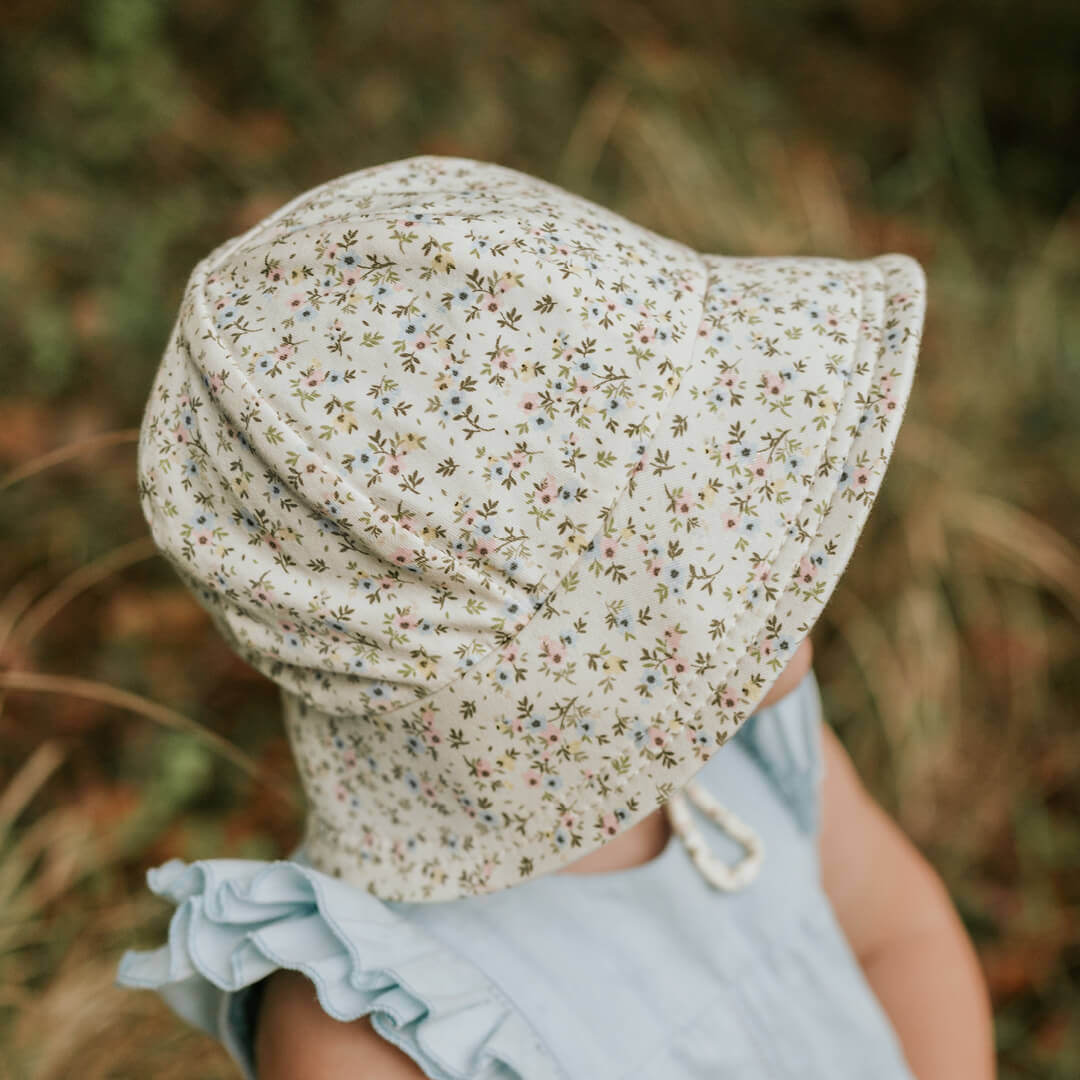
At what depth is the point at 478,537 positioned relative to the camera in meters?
0.83

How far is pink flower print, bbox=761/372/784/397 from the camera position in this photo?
877mm

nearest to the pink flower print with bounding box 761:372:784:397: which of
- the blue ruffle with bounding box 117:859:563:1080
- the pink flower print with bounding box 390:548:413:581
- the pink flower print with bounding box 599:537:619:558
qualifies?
the pink flower print with bounding box 599:537:619:558

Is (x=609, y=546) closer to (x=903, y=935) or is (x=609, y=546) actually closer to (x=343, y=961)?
(x=343, y=961)

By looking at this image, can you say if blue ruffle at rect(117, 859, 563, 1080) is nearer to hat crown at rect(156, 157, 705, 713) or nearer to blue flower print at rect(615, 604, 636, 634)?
hat crown at rect(156, 157, 705, 713)

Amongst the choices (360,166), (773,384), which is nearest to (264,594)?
(773,384)

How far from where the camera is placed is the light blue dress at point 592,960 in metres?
0.92

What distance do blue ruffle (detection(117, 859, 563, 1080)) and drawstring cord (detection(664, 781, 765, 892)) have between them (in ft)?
0.92

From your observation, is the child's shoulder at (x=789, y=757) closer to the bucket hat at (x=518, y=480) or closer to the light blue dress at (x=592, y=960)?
the light blue dress at (x=592, y=960)

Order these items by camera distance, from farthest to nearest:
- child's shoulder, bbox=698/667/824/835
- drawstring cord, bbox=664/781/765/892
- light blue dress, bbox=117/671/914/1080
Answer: child's shoulder, bbox=698/667/824/835 → drawstring cord, bbox=664/781/765/892 → light blue dress, bbox=117/671/914/1080

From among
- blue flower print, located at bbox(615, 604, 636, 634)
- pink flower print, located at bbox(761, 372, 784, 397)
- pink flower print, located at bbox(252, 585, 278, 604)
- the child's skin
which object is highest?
pink flower print, located at bbox(761, 372, 784, 397)

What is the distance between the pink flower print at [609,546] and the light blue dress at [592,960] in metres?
0.39

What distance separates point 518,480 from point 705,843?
57 cm

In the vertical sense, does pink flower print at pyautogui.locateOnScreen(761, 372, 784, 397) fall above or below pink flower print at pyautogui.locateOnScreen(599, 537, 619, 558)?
above

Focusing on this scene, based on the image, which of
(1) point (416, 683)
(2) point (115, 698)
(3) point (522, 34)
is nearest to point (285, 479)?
(1) point (416, 683)
